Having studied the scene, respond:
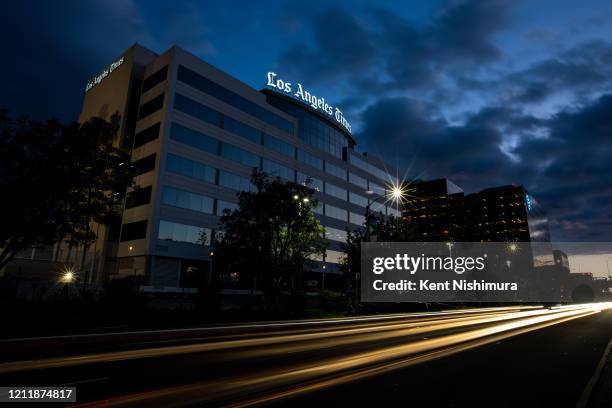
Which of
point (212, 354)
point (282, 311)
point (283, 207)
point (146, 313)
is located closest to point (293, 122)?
point (283, 207)

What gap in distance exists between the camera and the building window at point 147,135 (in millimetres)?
48222

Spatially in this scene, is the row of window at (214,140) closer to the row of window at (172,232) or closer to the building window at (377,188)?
the row of window at (172,232)

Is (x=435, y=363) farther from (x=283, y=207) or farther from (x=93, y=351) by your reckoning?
(x=283, y=207)

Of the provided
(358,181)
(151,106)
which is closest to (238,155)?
(151,106)

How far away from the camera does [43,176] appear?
26750mm

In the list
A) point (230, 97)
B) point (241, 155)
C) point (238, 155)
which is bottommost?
point (238, 155)

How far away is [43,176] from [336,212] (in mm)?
53307

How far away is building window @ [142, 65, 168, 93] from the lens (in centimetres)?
5041

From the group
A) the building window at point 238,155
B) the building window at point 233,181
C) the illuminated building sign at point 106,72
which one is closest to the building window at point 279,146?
the building window at point 238,155

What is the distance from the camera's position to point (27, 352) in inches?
413

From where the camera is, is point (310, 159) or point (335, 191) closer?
point (310, 159)

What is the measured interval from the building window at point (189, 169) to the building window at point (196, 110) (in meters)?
6.41

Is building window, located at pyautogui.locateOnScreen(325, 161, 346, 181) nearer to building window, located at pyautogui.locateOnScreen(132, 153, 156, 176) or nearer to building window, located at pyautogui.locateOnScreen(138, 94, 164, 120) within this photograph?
building window, located at pyautogui.locateOnScreen(138, 94, 164, 120)

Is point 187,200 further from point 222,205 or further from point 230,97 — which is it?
point 230,97
